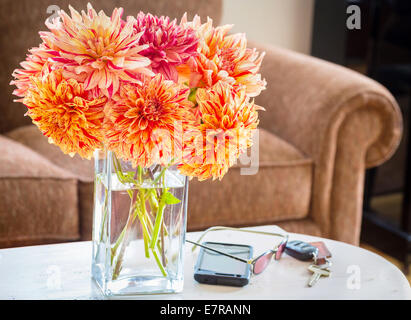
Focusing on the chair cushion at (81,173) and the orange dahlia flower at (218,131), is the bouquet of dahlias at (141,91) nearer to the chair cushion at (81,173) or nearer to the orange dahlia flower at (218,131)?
the orange dahlia flower at (218,131)

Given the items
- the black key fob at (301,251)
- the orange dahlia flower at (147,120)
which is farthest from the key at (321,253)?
the orange dahlia flower at (147,120)

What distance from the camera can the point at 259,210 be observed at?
1647mm

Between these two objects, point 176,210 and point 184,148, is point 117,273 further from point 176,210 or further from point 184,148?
point 184,148

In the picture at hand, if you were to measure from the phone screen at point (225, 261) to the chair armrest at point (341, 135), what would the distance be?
0.69 metres

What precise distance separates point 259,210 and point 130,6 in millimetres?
813

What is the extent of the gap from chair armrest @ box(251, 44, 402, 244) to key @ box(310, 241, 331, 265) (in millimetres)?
604

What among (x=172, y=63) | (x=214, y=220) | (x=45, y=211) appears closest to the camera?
(x=172, y=63)

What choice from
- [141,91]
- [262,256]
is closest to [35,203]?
[262,256]

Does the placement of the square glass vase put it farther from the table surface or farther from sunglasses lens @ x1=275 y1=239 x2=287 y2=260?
sunglasses lens @ x1=275 y1=239 x2=287 y2=260

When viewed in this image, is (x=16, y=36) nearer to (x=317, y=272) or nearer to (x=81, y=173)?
(x=81, y=173)

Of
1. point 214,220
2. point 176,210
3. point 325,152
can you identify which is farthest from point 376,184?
point 176,210

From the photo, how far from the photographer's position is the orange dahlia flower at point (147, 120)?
0.77 m

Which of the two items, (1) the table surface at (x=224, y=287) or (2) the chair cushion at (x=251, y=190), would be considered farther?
(2) the chair cushion at (x=251, y=190)

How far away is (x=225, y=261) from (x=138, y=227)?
181mm
